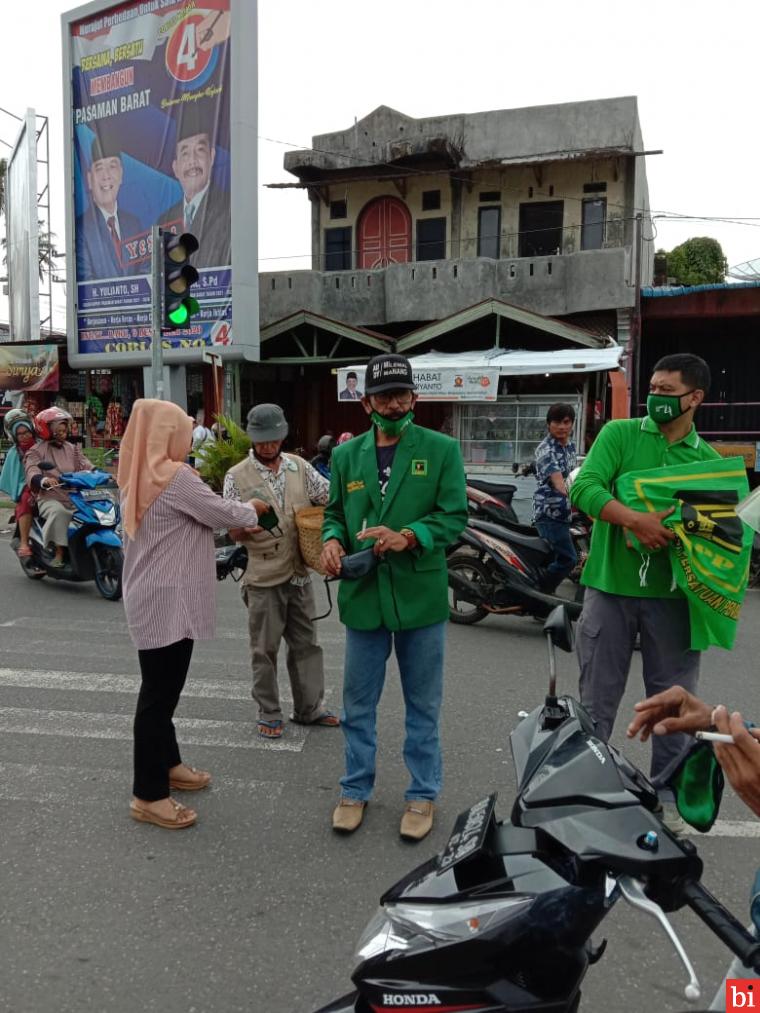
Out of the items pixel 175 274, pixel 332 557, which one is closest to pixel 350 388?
pixel 175 274

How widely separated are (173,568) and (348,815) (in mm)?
1264

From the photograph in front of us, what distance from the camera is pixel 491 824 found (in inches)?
61.0

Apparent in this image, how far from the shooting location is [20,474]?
8.70m

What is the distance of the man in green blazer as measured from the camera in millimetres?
3402

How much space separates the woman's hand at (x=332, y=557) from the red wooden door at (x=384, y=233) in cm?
1775

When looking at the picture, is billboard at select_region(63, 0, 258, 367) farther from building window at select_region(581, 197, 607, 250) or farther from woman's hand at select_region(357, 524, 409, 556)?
woman's hand at select_region(357, 524, 409, 556)

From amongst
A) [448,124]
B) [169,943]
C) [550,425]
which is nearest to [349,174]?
[448,124]

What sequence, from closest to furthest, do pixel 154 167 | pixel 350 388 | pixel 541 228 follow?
1. pixel 350 388
2. pixel 154 167
3. pixel 541 228

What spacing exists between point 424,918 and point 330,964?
130 centimetres

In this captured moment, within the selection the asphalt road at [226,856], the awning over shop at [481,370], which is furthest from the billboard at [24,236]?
the asphalt road at [226,856]

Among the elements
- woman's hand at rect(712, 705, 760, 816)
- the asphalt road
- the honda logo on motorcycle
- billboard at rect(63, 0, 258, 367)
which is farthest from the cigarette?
billboard at rect(63, 0, 258, 367)

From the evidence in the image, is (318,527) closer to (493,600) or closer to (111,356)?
(493,600)

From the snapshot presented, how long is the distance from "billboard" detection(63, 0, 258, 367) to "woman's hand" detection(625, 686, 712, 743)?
1436 cm

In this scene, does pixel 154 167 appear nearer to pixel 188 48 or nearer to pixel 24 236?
pixel 188 48
